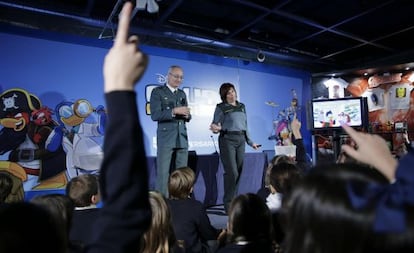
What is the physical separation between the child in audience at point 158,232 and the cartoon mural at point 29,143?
3.07m

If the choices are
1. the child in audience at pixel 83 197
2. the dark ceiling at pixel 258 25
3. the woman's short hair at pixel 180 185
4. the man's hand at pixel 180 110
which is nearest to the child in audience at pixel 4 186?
the child in audience at pixel 83 197

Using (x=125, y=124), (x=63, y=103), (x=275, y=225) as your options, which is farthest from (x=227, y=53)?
(x=125, y=124)

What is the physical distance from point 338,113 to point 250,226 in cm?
493

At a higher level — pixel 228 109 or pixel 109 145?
pixel 228 109

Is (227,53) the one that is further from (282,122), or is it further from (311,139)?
(311,139)

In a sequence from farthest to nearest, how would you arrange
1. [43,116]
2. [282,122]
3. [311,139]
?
[311,139] < [282,122] < [43,116]

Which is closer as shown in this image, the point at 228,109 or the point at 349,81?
the point at 228,109

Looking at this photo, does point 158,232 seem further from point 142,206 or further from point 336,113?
point 336,113

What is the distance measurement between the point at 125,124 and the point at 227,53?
5582 millimetres

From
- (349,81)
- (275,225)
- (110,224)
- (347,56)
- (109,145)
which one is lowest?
(275,225)

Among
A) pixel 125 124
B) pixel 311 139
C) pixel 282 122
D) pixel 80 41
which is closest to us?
pixel 125 124

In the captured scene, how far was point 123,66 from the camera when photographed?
0.68 m

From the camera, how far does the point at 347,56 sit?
756 centimetres

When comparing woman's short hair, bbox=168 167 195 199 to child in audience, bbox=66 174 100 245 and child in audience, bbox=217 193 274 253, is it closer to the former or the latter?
Answer: child in audience, bbox=66 174 100 245
